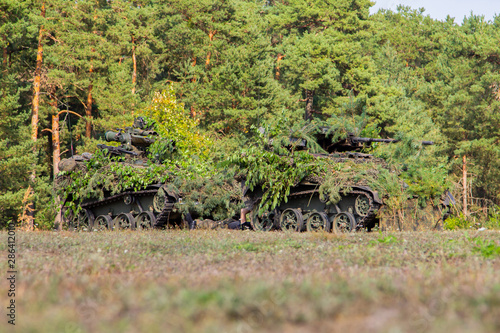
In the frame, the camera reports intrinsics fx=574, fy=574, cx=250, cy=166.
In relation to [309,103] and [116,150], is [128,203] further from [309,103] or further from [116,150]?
[309,103]

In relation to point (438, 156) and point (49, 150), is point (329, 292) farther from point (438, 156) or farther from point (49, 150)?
point (49, 150)

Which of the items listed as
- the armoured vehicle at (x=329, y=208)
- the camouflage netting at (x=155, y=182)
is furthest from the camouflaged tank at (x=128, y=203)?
the armoured vehicle at (x=329, y=208)

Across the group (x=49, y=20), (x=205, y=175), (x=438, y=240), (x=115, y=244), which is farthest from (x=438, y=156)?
(x=115, y=244)

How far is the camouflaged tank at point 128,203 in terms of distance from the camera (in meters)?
16.4

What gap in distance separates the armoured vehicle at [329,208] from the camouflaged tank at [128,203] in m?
2.60

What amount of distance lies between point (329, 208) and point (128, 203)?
20.2 feet

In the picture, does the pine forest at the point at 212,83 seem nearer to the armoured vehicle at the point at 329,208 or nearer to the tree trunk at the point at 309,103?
the tree trunk at the point at 309,103

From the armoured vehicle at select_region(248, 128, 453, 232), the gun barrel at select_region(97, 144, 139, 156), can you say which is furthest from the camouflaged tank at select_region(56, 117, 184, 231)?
the armoured vehicle at select_region(248, 128, 453, 232)

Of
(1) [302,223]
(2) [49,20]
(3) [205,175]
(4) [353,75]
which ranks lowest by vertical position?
(1) [302,223]

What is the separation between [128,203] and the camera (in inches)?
Result: 680

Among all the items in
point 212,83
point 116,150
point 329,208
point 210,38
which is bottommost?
point 329,208

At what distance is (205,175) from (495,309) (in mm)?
15072

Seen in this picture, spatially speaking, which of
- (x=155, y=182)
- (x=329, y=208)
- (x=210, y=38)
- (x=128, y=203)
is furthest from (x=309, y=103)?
(x=329, y=208)

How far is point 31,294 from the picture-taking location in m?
4.14
